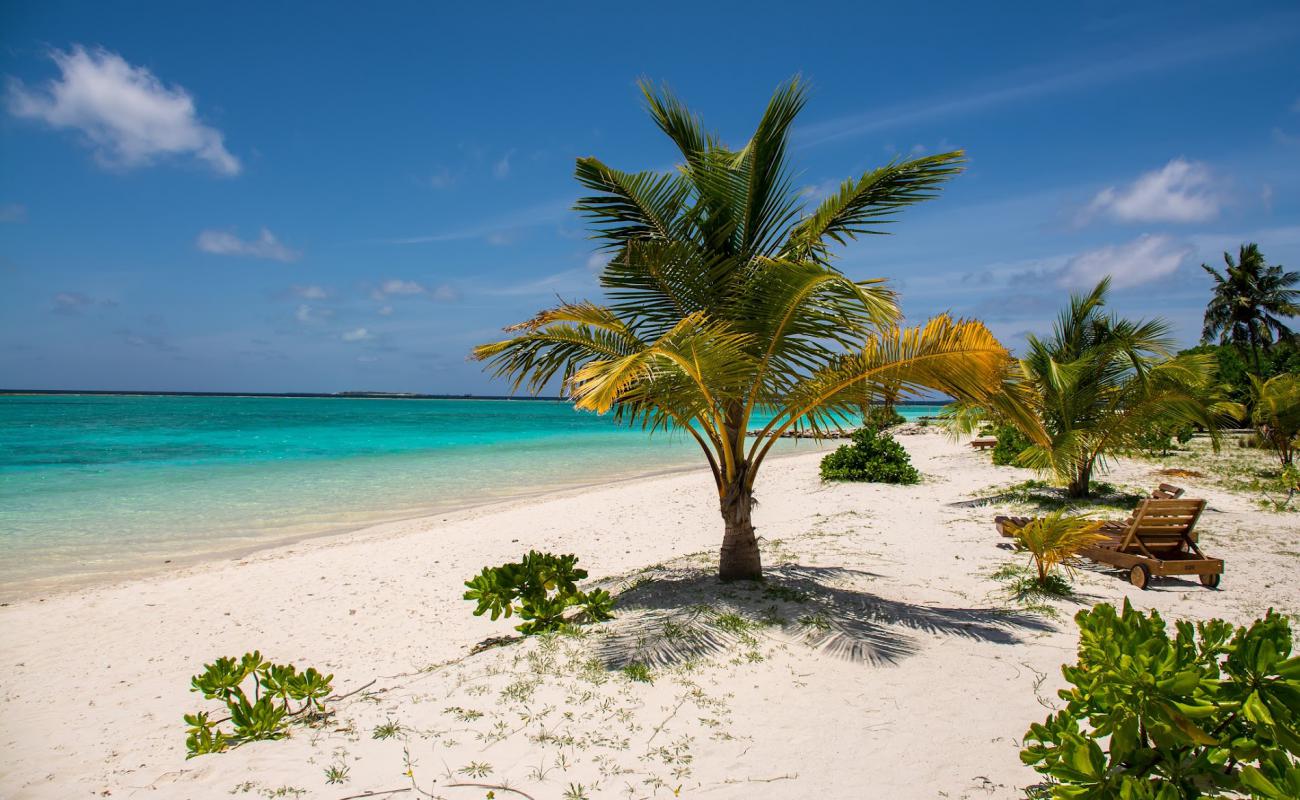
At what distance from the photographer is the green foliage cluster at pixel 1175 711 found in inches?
64.0

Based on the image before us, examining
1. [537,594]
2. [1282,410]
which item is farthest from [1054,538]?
[1282,410]

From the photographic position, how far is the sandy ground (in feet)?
10.5

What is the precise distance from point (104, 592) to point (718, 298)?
314 inches

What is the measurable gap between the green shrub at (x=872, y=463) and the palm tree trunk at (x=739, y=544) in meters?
8.90

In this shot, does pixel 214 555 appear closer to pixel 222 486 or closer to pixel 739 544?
pixel 222 486

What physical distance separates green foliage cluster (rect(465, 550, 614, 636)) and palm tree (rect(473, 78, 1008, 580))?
1431 mm

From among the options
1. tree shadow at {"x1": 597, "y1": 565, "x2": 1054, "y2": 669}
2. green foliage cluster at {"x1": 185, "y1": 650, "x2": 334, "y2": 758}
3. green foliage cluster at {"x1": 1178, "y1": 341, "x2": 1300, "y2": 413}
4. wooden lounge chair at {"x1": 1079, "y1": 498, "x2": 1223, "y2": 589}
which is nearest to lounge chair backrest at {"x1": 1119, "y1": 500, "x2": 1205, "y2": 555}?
wooden lounge chair at {"x1": 1079, "y1": 498, "x2": 1223, "y2": 589}

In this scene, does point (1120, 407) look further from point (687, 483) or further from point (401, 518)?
point (401, 518)

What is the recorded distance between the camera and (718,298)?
231 inches

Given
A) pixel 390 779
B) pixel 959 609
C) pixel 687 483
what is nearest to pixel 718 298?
pixel 959 609

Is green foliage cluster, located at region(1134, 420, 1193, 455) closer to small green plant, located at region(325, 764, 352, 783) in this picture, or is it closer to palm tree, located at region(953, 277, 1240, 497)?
A: palm tree, located at region(953, 277, 1240, 497)

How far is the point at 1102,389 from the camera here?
10344 millimetres

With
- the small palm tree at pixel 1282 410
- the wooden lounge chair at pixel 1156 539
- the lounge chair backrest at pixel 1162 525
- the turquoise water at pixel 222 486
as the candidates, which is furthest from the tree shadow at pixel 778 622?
the small palm tree at pixel 1282 410

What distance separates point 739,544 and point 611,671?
6.97 ft
